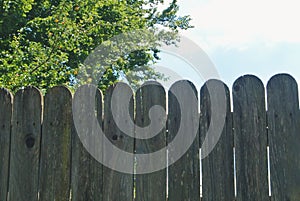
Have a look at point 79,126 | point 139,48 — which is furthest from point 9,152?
point 139,48

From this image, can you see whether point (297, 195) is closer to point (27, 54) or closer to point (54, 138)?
point (54, 138)

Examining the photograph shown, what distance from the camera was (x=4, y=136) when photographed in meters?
2.70

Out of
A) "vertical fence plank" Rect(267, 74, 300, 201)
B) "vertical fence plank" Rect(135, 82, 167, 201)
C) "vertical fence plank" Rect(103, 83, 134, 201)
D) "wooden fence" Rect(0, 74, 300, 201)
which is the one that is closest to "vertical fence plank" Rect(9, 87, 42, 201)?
"wooden fence" Rect(0, 74, 300, 201)

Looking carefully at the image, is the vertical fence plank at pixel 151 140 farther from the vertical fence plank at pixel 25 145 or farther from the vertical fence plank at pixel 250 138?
the vertical fence plank at pixel 25 145

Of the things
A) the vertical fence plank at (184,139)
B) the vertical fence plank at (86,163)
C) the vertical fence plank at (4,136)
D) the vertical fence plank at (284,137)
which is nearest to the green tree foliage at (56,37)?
the vertical fence plank at (4,136)

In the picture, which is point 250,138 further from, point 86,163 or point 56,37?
point 56,37

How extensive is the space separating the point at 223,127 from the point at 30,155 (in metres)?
1.28

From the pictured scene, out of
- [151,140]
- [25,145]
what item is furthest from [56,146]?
[151,140]

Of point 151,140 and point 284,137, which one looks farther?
point 151,140

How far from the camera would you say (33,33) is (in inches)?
361

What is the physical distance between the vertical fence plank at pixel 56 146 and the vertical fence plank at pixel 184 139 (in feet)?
2.22

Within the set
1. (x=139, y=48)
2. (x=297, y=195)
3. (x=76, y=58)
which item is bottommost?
(x=297, y=195)

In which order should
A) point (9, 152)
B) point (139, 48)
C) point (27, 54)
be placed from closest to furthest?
point (9, 152), point (27, 54), point (139, 48)

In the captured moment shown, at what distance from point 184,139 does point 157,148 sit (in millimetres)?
179
